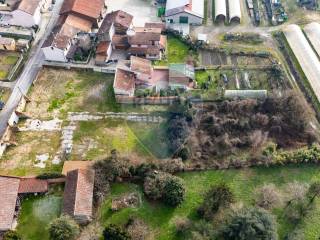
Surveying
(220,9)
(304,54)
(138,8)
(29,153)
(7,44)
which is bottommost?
(29,153)

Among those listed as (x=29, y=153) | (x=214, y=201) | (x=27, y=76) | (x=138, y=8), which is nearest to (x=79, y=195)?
(x=29, y=153)

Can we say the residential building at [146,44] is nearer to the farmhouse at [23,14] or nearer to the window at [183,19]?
the window at [183,19]

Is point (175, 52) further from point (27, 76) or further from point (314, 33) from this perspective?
point (314, 33)

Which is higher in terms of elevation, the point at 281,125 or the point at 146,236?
the point at 281,125

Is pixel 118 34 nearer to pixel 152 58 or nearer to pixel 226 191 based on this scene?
pixel 152 58

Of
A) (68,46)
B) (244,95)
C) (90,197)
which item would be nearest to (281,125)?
(244,95)

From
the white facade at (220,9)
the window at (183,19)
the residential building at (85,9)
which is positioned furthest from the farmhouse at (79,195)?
the white facade at (220,9)
